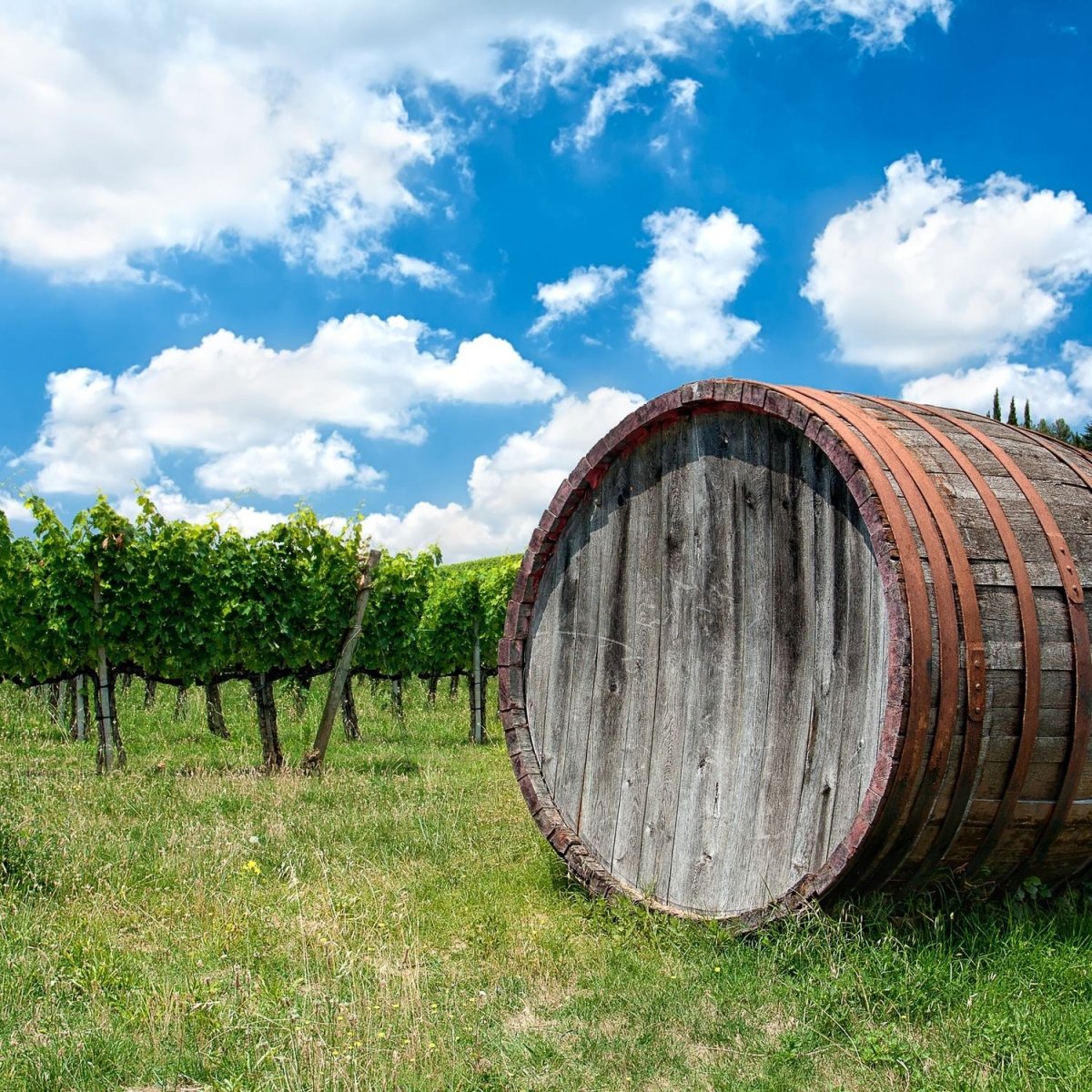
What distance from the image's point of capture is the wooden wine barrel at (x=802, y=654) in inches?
138

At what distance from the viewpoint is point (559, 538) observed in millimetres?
5180

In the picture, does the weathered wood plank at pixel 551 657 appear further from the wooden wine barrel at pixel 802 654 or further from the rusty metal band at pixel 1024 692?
the rusty metal band at pixel 1024 692

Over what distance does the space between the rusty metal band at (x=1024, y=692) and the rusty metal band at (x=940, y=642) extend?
3.6 inches

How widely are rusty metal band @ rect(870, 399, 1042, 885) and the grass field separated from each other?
1.10 ft

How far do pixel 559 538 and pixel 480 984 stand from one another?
2162 millimetres

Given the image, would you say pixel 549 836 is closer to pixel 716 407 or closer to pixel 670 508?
pixel 670 508

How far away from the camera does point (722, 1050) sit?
3.24 m

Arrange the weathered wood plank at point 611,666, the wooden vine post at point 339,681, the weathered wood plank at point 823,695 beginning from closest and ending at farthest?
1. the weathered wood plank at point 823,695
2. the weathered wood plank at point 611,666
3. the wooden vine post at point 339,681

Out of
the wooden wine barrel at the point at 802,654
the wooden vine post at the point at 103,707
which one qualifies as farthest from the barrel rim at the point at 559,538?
the wooden vine post at the point at 103,707

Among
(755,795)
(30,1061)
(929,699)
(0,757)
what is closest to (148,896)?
(30,1061)

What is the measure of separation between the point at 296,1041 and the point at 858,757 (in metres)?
2.15

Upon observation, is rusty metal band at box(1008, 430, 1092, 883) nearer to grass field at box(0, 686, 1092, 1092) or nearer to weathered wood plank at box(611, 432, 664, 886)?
grass field at box(0, 686, 1092, 1092)

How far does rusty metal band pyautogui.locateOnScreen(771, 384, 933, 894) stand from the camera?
3393mm

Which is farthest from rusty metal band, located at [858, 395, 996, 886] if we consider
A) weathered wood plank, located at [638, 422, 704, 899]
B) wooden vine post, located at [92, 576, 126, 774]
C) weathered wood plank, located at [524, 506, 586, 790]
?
wooden vine post, located at [92, 576, 126, 774]
